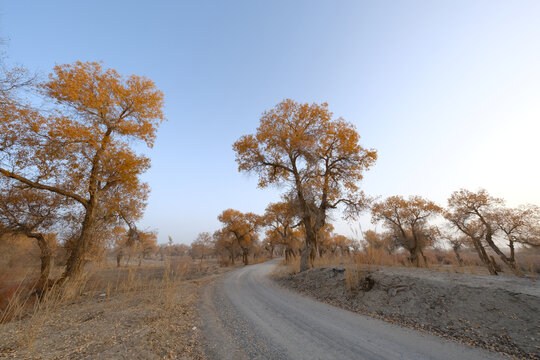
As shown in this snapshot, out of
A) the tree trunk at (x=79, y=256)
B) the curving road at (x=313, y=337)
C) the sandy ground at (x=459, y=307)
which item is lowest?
the curving road at (x=313, y=337)

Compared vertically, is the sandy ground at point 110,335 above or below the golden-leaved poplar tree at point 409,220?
below

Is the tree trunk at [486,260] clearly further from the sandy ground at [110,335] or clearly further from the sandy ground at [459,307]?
the sandy ground at [110,335]

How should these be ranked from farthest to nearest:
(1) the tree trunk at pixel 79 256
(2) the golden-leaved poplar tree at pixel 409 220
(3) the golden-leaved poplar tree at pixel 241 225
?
(3) the golden-leaved poplar tree at pixel 241 225
(2) the golden-leaved poplar tree at pixel 409 220
(1) the tree trunk at pixel 79 256

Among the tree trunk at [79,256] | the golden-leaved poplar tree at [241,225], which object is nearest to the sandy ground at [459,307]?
the tree trunk at [79,256]

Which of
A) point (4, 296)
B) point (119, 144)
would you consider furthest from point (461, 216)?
point (4, 296)

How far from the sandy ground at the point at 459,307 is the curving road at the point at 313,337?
428mm

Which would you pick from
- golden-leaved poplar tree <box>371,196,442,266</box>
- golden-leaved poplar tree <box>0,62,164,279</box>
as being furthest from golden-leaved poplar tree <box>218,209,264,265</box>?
golden-leaved poplar tree <box>0,62,164,279</box>

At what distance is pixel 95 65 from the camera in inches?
351

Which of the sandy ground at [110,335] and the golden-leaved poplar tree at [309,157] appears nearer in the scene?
the sandy ground at [110,335]

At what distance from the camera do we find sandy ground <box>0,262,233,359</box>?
291cm

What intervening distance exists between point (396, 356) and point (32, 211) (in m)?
17.4

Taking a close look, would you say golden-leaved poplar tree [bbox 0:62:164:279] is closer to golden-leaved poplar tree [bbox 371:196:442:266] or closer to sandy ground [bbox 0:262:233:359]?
sandy ground [bbox 0:262:233:359]

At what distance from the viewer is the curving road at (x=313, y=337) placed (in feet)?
10.2

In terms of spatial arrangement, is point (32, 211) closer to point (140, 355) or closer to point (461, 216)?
point (140, 355)
